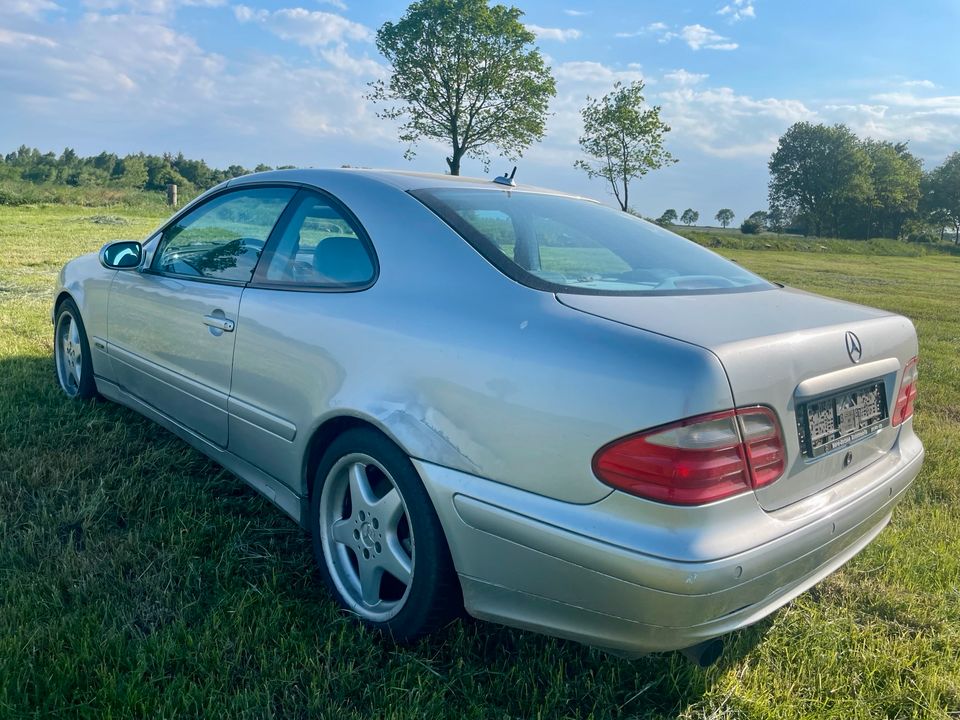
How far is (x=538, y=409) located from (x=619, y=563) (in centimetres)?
39

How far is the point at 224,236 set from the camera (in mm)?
3098

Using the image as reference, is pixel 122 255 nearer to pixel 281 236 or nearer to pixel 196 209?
pixel 196 209

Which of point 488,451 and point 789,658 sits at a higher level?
point 488,451

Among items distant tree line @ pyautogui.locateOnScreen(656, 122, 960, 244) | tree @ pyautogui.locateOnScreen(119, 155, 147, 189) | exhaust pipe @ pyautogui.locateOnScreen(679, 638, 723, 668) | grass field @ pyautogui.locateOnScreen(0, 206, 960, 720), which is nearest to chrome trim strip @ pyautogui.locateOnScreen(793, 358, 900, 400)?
exhaust pipe @ pyautogui.locateOnScreen(679, 638, 723, 668)

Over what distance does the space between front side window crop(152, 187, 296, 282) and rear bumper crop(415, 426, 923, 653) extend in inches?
55.0

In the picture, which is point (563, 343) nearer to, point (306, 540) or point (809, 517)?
point (809, 517)

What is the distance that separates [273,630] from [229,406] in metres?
0.92

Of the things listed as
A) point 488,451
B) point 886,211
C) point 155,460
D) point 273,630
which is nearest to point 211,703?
point 273,630

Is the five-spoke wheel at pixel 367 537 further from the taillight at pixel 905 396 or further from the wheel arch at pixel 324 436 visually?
the taillight at pixel 905 396

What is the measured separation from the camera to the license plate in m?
1.78

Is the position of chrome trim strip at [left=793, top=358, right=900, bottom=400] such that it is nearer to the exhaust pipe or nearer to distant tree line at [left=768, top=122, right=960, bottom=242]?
the exhaust pipe

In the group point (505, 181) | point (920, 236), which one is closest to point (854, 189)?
point (920, 236)

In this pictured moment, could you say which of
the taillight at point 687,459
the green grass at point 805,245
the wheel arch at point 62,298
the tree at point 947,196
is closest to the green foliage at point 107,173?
the green grass at point 805,245

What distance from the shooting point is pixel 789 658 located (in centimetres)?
216
